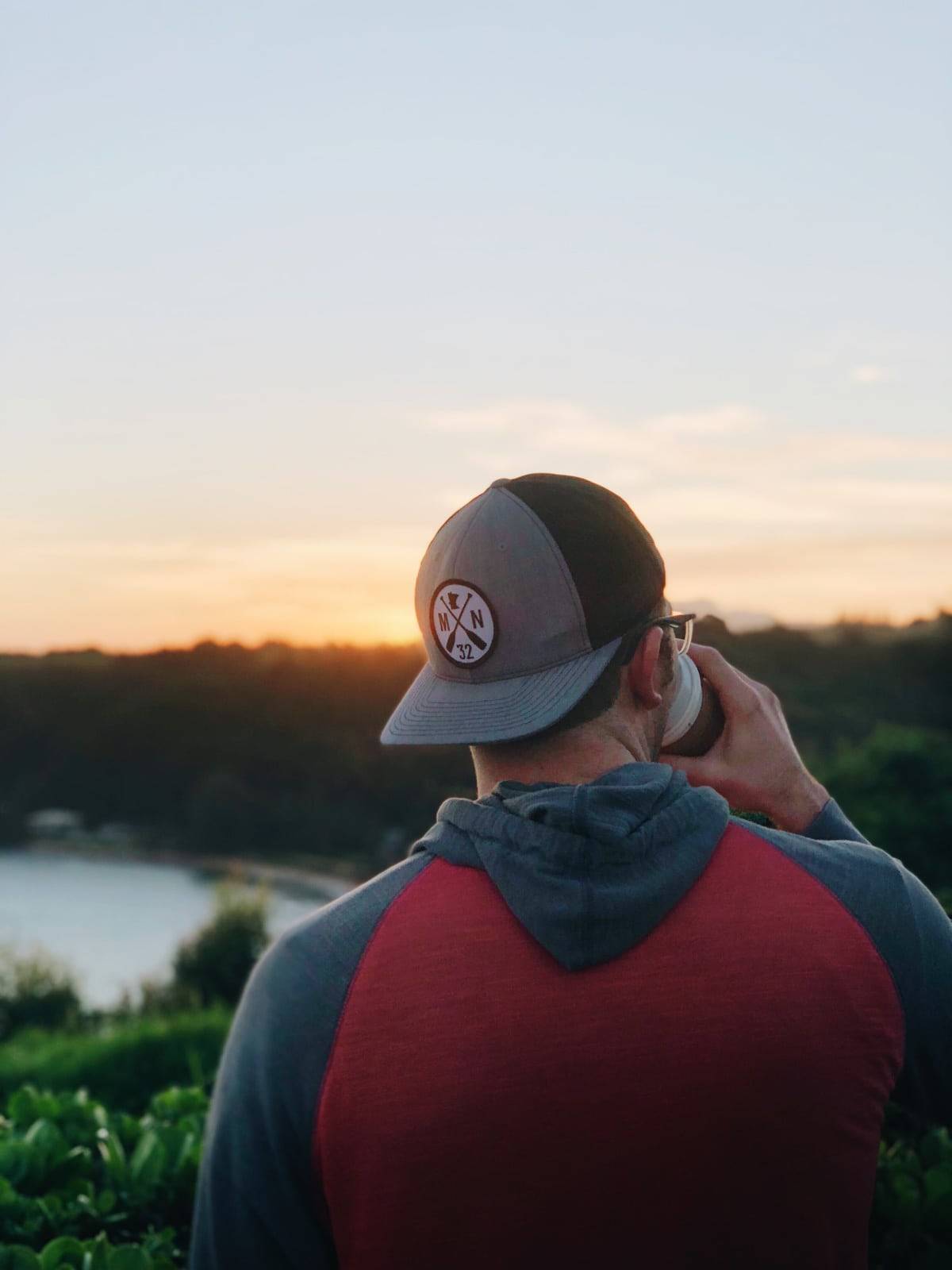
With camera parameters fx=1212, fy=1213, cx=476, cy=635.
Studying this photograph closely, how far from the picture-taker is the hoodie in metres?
1.47

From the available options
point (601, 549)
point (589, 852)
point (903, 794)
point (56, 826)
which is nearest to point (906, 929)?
point (589, 852)

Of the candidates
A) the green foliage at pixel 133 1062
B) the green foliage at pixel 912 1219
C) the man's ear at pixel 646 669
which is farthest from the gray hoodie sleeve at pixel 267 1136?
the green foliage at pixel 133 1062

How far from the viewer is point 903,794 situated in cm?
1038

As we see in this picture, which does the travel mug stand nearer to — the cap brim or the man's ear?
the man's ear

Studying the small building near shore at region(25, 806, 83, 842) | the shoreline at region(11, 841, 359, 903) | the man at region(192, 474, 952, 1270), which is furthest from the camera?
the small building near shore at region(25, 806, 83, 842)

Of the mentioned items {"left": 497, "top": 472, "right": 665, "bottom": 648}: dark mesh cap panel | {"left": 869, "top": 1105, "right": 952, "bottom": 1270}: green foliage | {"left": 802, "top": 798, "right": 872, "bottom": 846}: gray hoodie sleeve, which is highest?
{"left": 497, "top": 472, "right": 665, "bottom": 648}: dark mesh cap panel

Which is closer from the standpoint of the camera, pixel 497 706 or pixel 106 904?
pixel 497 706

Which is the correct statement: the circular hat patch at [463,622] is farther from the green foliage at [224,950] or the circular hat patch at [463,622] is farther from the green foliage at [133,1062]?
the green foliage at [224,950]

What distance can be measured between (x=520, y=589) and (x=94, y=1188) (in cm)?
256

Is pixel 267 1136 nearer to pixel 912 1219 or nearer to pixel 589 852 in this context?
pixel 589 852

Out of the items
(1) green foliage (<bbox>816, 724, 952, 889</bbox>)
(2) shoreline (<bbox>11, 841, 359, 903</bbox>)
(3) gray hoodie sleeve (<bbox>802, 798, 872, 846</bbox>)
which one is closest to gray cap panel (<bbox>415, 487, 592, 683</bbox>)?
(3) gray hoodie sleeve (<bbox>802, 798, 872, 846</bbox>)

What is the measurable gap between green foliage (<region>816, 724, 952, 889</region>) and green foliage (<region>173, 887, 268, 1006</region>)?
15434 millimetres

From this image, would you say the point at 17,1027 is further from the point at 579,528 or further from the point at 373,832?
the point at 579,528

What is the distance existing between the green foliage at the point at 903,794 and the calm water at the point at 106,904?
20843 mm
